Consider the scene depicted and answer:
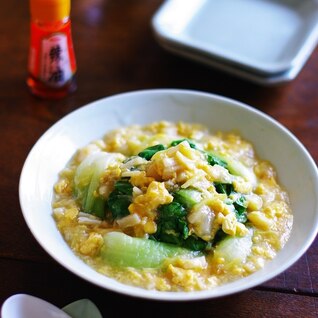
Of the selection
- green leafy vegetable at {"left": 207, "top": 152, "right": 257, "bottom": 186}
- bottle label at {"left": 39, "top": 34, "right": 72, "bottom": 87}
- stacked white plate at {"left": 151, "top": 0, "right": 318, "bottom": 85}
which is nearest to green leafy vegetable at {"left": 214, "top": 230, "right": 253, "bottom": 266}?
green leafy vegetable at {"left": 207, "top": 152, "right": 257, "bottom": 186}

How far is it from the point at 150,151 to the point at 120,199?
0.67 feet

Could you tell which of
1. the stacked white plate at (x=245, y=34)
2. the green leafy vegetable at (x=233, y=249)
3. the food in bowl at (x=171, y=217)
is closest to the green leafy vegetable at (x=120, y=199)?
the food in bowl at (x=171, y=217)

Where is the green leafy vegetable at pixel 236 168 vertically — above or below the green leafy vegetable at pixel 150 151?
above

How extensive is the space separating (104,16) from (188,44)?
2.14ft

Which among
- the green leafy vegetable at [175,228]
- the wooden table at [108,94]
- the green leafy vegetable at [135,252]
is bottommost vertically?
the wooden table at [108,94]

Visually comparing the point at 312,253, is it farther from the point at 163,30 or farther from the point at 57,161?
the point at 163,30

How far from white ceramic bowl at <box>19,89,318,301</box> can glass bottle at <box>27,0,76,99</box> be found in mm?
349

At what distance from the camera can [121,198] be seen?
1.45m

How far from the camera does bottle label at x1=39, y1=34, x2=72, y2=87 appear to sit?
1948 millimetres

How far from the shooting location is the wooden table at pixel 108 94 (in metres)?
1.40

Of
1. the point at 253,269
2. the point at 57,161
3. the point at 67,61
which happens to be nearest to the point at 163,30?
the point at 67,61

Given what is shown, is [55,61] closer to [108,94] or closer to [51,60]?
[51,60]

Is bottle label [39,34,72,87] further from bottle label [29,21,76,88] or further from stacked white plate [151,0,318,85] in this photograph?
stacked white plate [151,0,318,85]

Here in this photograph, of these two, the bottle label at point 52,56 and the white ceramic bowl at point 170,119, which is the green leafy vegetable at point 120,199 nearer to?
the white ceramic bowl at point 170,119
